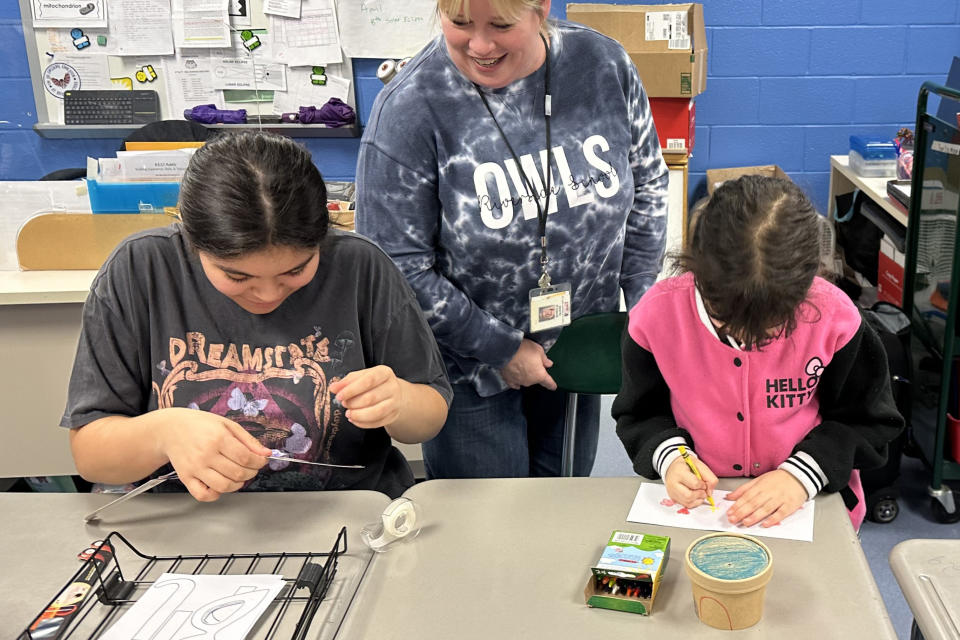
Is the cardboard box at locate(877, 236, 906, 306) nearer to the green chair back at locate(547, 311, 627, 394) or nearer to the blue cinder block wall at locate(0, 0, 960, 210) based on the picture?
the blue cinder block wall at locate(0, 0, 960, 210)

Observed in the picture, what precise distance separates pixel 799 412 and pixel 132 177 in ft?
5.87

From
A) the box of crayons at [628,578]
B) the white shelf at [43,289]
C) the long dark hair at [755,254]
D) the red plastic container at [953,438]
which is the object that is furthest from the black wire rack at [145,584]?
the red plastic container at [953,438]

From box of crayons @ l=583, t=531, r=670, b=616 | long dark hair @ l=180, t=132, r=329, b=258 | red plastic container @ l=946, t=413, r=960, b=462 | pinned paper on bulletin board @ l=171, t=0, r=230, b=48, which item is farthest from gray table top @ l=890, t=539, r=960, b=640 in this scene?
pinned paper on bulletin board @ l=171, t=0, r=230, b=48

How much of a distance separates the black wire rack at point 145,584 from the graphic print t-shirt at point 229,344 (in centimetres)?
21

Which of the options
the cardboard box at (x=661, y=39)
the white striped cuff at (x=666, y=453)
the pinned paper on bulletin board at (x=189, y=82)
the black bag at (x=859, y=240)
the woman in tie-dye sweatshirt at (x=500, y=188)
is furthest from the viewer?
the pinned paper on bulletin board at (x=189, y=82)

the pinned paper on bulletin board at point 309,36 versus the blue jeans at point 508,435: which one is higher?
the pinned paper on bulletin board at point 309,36

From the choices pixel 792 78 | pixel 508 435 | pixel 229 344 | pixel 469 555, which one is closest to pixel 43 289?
pixel 229 344

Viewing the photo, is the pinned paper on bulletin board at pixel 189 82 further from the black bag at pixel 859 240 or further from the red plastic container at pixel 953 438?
the red plastic container at pixel 953 438

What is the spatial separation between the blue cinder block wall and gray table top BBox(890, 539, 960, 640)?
3111mm

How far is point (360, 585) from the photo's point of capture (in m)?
1.11

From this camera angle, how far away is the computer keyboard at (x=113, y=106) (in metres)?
4.18

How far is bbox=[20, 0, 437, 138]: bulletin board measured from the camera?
13.2ft

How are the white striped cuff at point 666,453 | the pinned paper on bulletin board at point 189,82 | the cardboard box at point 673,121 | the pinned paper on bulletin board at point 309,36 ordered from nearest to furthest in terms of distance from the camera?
the white striped cuff at point 666,453, the cardboard box at point 673,121, the pinned paper on bulletin board at point 309,36, the pinned paper on bulletin board at point 189,82

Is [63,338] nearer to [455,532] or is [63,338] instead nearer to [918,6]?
[455,532]
